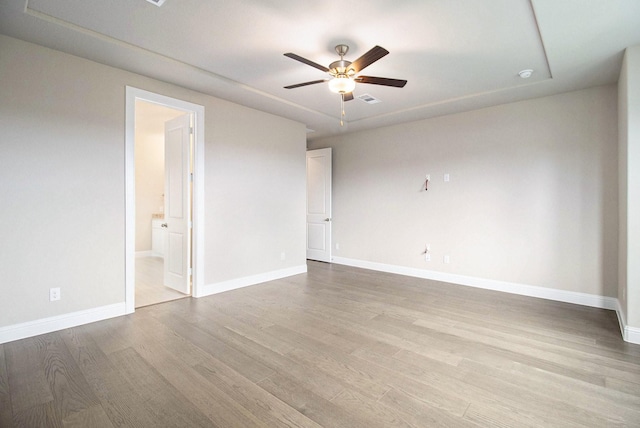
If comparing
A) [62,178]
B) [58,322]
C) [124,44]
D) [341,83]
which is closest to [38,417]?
[58,322]

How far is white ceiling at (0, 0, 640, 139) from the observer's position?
2.37 meters

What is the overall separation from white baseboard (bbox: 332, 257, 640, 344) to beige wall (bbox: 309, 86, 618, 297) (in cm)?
8

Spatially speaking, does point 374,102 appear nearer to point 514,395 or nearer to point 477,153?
point 477,153

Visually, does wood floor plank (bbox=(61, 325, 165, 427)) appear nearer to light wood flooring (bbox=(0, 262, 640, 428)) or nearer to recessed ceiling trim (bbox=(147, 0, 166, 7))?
light wood flooring (bbox=(0, 262, 640, 428))

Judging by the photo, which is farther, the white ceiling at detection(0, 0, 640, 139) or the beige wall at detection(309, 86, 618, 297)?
the beige wall at detection(309, 86, 618, 297)

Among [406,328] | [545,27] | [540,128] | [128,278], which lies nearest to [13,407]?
[128,278]

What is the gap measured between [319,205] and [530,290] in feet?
13.3

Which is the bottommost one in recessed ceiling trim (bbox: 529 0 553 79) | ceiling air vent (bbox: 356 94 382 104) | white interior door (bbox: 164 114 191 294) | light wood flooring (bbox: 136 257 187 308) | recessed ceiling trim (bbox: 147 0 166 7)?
light wood flooring (bbox: 136 257 187 308)

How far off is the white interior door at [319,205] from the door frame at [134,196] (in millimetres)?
3024

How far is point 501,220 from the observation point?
4578 mm

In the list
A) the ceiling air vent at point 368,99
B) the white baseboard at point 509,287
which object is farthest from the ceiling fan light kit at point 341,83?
the white baseboard at point 509,287

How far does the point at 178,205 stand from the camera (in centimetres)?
432

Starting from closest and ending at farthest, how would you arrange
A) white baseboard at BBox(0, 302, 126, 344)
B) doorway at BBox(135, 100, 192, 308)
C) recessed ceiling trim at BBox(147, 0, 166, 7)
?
recessed ceiling trim at BBox(147, 0, 166, 7), white baseboard at BBox(0, 302, 126, 344), doorway at BBox(135, 100, 192, 308)

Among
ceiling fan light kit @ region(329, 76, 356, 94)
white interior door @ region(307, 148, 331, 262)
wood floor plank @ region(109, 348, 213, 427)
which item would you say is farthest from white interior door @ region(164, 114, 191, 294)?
white interior door @ region(307, 148, 331, 262)
